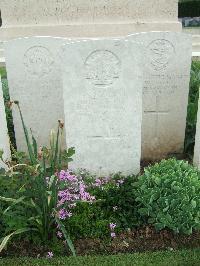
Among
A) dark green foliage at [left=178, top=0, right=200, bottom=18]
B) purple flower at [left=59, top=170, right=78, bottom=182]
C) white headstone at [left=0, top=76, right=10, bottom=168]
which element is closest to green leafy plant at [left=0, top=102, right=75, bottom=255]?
purple flower at [left=59, top=170, right=78, bottom=182]

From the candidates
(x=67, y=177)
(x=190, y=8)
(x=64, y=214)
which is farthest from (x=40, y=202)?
(x=190, y=8)

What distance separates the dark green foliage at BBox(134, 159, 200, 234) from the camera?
10.6 feet

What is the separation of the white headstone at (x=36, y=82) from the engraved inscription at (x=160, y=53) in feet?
3.41

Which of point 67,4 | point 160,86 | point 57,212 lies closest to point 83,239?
point 57,212

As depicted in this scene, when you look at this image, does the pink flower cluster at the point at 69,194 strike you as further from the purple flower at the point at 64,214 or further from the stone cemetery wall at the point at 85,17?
the stone cemetery wall at the point at 85,17

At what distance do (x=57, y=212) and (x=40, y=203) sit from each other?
192 millimetres

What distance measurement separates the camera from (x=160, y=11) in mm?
7250

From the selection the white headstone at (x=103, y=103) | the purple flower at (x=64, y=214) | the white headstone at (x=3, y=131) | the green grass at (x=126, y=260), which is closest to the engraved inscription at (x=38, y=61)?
the white headstone at (x=3, y=131)

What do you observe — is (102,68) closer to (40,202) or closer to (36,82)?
(36,82)

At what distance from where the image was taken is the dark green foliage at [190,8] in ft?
60.8

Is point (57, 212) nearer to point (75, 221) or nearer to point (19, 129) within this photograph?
point (75, 221)

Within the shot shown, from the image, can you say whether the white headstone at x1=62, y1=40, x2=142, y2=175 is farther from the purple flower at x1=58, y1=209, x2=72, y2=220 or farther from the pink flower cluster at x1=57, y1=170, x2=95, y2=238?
the purple flower at x1=58, y1=209, x2=72, y2=220

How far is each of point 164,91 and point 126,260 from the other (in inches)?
88.3

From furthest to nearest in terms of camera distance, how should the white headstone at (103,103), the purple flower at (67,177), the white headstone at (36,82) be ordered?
the white headstone at (36,82) → the purple flower at (67,177) → the white headstone at (103,103)
